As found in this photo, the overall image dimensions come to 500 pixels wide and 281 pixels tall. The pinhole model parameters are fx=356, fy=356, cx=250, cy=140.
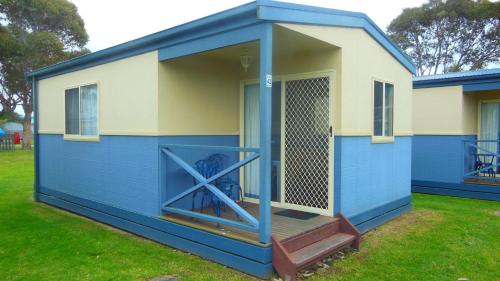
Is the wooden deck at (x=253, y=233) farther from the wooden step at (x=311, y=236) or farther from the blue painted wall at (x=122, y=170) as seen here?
the blue painted wall at (x=122, y=170)

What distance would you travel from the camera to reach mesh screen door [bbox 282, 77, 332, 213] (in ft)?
16.2

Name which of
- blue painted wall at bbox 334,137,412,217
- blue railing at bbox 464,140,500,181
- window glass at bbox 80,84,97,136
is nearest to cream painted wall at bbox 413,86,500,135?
blue railing at bbox 464,140,500,181

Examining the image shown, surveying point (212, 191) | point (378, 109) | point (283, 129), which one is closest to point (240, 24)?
point (212, 191)

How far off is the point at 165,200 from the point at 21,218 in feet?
10.1

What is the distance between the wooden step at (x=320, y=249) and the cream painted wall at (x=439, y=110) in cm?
530

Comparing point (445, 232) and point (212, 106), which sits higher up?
point (212, 106)

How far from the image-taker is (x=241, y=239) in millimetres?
3801

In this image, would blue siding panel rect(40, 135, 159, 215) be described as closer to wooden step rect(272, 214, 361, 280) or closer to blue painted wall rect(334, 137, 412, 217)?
wooden step rect(272, 214, 361, 280)

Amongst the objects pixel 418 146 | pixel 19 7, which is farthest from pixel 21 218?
pixel 19 7

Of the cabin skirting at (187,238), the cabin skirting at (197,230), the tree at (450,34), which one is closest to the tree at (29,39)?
the cabin skirting at (197,230)

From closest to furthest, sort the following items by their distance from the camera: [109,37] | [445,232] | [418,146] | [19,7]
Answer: [445,232], [418,146], [19,7], [109,37]

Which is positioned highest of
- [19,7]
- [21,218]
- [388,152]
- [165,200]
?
[19,7]

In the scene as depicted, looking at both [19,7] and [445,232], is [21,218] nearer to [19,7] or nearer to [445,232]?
[445,232]

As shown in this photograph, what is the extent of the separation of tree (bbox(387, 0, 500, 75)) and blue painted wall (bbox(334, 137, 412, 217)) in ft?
64.6
